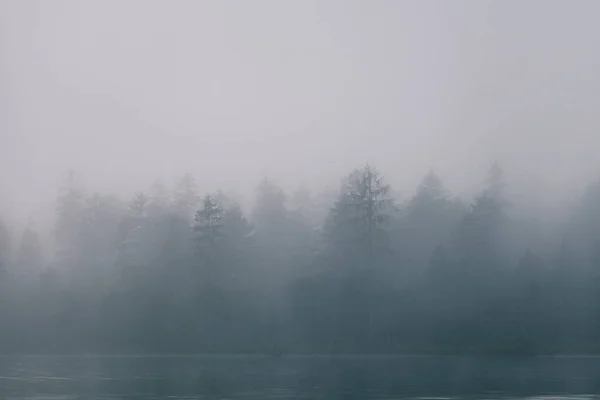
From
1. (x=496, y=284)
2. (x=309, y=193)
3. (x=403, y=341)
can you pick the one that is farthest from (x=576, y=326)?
(x=309, y=193)

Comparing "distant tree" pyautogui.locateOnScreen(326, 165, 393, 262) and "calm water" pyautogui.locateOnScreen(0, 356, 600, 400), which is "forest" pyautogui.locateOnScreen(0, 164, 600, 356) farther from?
"calm water" pyautogui.locateOnScreen(0, 356, 600, 400)

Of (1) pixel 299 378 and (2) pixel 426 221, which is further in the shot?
(2) pixel 426 221

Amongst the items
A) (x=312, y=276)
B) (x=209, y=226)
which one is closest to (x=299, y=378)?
(x=312, y=276)

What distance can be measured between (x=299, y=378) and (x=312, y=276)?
25.8 meters

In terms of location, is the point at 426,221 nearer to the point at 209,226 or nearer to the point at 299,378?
the point at 209,226

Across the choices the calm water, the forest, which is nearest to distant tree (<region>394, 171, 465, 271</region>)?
the forest

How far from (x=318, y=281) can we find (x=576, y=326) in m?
19.8

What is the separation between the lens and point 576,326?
2744 inches

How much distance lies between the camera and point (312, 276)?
7600 centimetres

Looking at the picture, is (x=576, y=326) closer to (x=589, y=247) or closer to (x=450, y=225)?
(x=589, y=247)

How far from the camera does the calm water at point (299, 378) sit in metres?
41.9

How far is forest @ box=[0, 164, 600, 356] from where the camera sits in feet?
234

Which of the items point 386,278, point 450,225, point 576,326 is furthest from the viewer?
point 450,225

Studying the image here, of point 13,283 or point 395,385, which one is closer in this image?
point 395,385
